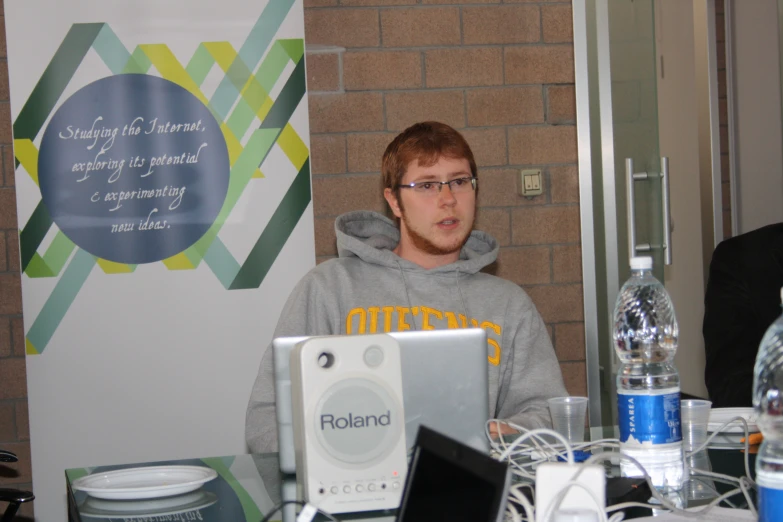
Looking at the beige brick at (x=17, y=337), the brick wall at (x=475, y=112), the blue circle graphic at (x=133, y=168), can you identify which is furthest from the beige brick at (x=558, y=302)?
the beige brick at (x=17, y=337)

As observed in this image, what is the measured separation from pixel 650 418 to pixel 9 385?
87.9 inches

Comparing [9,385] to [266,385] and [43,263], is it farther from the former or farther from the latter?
[266,385]

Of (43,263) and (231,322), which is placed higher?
(43,263)

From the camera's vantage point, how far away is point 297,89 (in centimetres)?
281

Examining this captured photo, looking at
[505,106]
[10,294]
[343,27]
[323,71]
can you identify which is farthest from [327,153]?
[10,294]

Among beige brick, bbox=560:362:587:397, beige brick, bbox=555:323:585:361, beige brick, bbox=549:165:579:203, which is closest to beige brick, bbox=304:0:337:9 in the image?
beige brick, bbox=549:165:579:203

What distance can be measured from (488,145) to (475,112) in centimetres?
12

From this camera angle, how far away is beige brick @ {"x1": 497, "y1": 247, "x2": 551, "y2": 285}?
295cm

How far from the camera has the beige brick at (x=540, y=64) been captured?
2.95 metres

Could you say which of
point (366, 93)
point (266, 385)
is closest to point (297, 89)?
point (366, 93)

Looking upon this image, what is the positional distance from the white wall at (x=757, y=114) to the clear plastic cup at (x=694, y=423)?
2613 millimetres

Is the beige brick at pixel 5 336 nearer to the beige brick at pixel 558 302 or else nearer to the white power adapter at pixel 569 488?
the beige brick at pixel 558 302

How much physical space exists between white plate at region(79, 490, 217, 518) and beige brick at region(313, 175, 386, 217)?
5.41ft

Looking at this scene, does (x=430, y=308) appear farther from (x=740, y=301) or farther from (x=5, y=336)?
(x=5, y=336)
